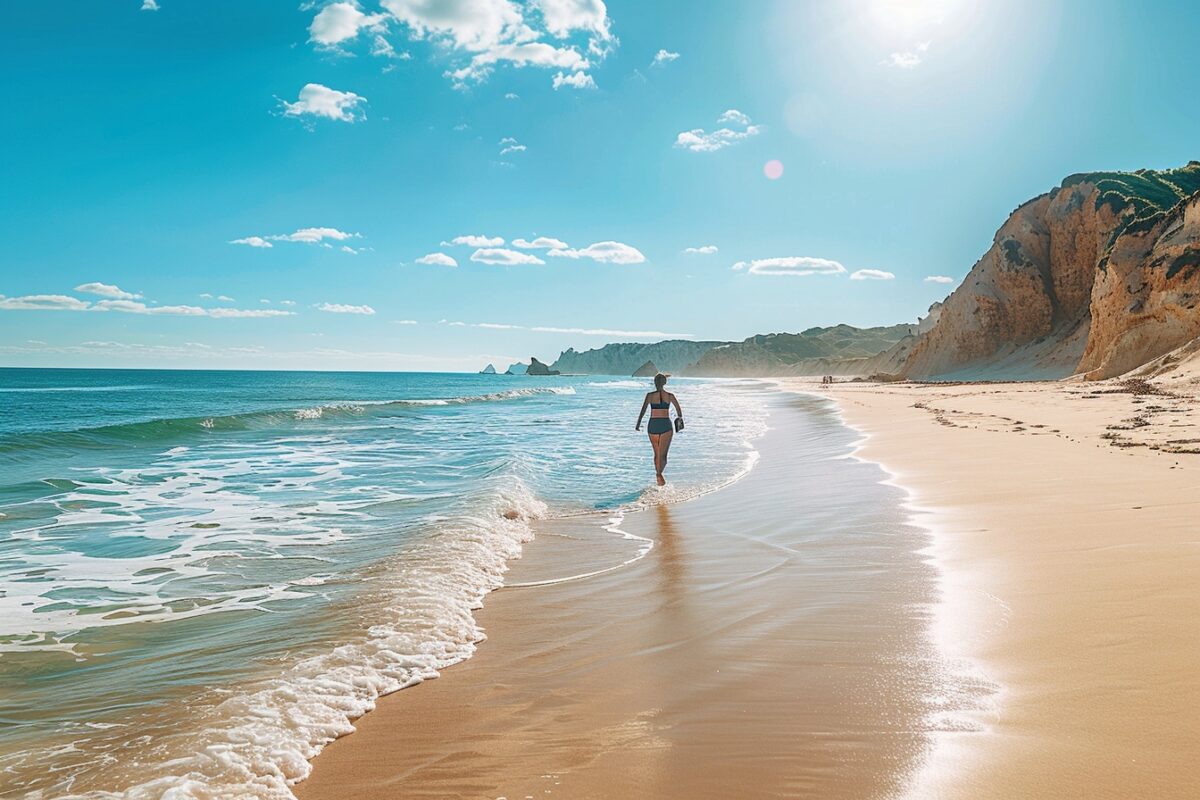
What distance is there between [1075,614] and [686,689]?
7.43 ft

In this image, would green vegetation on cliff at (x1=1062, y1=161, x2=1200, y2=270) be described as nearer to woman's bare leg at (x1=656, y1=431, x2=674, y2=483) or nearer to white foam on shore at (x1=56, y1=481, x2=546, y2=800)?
woman's bare leg at (x1=656, y1=431, x2=674, y2=483)

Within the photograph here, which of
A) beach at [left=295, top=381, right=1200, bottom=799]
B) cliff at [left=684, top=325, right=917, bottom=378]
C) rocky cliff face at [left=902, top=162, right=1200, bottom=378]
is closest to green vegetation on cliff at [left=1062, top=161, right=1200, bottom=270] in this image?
rocky cliff face at [left=902, top=162, right=1200, bottom=378]

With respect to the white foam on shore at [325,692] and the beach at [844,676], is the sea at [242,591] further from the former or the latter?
the beach at [844,676]

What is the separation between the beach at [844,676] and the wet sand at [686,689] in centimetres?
1

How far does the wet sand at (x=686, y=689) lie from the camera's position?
8.08ft

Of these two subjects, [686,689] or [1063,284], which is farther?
[1063,284]

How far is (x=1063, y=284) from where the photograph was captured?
1886 inches

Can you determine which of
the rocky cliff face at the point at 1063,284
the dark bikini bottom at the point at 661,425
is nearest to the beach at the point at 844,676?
the dark bikini bottom at the point at 661,425

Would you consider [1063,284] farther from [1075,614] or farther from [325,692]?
[325,692]

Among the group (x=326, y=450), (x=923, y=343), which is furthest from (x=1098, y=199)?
(x=326, y=450)

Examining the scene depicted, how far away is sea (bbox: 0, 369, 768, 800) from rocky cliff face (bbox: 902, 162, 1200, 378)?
26.1 metres

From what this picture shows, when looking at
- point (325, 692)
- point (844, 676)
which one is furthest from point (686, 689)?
point (325, 692)

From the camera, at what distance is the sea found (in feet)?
9.90

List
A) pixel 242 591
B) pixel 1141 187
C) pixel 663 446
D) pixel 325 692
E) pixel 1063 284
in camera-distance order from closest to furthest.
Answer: pixel 325 692
pixel 242 591
pixel 663 446
pixel 1141 187
pixel 1063 284
